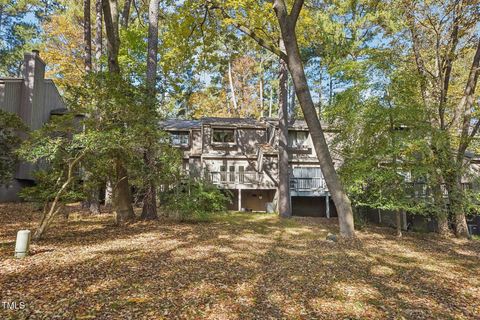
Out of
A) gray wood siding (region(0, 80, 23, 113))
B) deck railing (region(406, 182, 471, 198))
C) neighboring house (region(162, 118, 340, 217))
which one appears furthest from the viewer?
neighboring house (region(162, 118, 340, 217))

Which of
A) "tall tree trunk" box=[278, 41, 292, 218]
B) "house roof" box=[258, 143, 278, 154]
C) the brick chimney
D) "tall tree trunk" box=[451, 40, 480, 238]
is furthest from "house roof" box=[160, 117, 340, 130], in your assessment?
"tall tree trunk" box=[451, 40, 480, 238]

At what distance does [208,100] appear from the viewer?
3372 cm

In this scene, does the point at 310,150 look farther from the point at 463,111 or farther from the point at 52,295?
the point at 52,295

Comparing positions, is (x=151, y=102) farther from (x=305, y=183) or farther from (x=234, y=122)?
(x=305, y=183)

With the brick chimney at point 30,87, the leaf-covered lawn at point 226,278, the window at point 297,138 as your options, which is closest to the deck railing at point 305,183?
the window at point 297,138

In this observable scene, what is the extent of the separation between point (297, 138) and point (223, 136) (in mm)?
5832

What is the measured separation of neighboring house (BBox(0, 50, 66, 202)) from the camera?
14.8 metres

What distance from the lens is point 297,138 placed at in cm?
2227

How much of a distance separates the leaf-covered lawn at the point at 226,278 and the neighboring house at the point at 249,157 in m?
12.2

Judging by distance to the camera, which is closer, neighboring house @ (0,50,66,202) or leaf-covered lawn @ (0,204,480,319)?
leaf-covered lawn @ (0,204,480,319)

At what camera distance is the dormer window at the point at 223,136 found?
2244cm

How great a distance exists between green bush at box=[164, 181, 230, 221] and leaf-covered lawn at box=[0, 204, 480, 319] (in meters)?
2.18

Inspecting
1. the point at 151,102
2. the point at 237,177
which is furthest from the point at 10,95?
the point at 237,177

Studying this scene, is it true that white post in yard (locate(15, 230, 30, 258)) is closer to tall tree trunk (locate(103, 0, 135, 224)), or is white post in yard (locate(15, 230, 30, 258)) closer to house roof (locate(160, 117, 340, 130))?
tall tree trunk (locate(103, 0, 135, 224))
